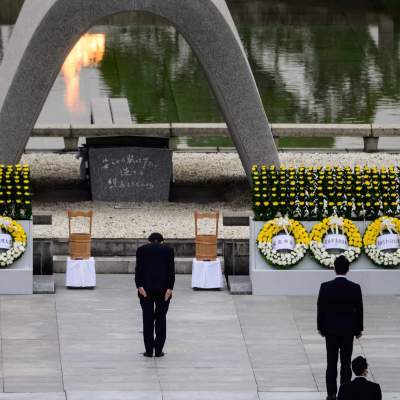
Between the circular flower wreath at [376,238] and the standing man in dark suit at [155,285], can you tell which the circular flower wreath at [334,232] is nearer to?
the circular flower wreath at [376,238]

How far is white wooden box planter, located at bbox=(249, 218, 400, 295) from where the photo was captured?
21047mm

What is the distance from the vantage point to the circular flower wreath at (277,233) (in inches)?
828

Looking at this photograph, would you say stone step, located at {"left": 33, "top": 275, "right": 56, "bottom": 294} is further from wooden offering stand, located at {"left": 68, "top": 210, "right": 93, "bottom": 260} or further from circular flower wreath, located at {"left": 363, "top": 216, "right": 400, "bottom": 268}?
circular flower wreath, located at {"left": 363, "top": 216, "right": 400, "bottom": 268}

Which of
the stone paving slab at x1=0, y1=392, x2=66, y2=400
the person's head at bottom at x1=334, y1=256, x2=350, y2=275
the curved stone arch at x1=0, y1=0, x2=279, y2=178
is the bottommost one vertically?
the stone paving slab at x1=0, y1=392, x2=66, y2=400

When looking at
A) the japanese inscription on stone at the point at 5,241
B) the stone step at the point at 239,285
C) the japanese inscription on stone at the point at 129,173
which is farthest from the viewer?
the japanese inscription on stone at the point at 129,173

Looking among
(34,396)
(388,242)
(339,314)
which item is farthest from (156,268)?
(388,242)

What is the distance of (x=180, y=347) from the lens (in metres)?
18.7

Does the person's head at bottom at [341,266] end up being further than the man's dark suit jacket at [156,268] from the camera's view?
A: No

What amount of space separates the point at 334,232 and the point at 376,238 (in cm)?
54

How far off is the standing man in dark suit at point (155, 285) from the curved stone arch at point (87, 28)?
6.27 meters

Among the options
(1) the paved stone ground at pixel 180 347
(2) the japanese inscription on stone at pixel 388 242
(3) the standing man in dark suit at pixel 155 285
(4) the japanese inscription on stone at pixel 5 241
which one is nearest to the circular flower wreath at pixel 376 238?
(2) the japanese inscription on stone at pixel 388 242

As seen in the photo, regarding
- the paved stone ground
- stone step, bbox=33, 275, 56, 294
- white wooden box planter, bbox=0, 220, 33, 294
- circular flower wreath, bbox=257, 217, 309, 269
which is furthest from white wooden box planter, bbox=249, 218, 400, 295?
white wooden box planter, bbox=0, 220, 33, 294

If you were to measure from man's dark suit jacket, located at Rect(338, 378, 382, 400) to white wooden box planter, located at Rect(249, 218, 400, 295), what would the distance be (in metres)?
6.92

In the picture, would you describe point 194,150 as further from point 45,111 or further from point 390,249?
point 390,249
